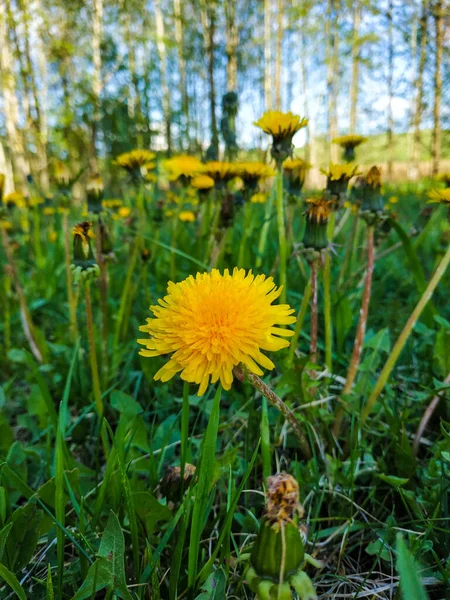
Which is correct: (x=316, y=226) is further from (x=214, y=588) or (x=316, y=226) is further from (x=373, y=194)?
(x=214, y=588)

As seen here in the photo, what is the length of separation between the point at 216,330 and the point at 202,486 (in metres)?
0.24

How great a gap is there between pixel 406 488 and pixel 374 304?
94 centimetres

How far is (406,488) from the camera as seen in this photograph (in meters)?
0.84

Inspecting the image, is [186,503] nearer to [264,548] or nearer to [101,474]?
[264,548]

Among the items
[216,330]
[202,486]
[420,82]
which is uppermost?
[420,82]

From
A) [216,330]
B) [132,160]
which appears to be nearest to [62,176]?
[132,160]

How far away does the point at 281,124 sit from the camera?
107cm

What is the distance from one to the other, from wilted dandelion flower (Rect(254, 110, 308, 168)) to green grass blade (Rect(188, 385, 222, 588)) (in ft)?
2.41

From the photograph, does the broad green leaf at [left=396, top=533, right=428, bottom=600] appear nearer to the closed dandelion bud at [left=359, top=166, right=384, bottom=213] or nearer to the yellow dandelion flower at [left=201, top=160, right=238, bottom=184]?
the closed dandelion bud at [left=359, top=166, right=384, bottom=213]

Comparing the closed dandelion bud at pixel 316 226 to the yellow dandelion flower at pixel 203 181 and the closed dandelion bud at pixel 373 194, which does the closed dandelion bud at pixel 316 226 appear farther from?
the yellow dandelion flower at pixel 203 181

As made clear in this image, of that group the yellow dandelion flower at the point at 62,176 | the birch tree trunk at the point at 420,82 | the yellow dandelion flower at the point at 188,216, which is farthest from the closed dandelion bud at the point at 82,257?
the birch tree trunk at the point at 420,82

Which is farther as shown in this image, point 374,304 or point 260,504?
point 374,304

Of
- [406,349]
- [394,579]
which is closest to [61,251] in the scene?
[406,349]

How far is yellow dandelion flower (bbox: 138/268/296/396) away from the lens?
0.58 metres
